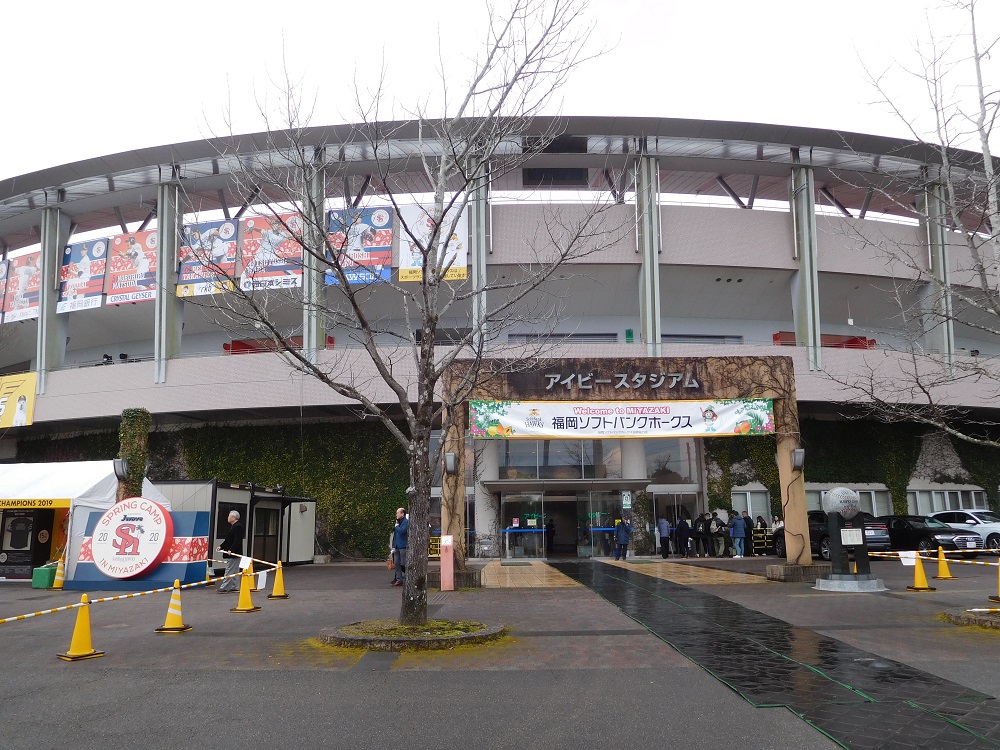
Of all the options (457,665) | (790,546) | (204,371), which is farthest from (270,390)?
(457,665)

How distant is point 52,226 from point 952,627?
107 ft

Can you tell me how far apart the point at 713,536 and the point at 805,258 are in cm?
1062

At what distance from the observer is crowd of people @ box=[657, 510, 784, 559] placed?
85.0 ft

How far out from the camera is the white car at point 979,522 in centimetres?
2450

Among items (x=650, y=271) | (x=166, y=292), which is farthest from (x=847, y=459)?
(x=166, y=292)

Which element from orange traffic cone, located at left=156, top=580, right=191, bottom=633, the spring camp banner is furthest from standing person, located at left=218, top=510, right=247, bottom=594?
the spring camp banner

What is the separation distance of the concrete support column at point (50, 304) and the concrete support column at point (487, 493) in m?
16.8

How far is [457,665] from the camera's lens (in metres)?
7.98

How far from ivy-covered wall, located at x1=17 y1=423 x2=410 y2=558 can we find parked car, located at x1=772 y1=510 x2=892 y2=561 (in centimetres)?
1336

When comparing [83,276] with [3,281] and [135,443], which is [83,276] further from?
[135,443]

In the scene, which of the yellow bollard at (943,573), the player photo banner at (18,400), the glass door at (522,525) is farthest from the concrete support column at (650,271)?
the player photo banner at (18,400)

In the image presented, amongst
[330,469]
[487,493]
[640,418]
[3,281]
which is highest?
[3,281]

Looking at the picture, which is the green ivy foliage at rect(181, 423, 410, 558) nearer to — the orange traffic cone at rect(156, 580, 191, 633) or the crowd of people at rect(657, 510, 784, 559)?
the crowd of people at rect(657, 510, 784, 559)

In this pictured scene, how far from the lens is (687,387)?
56.3ft
